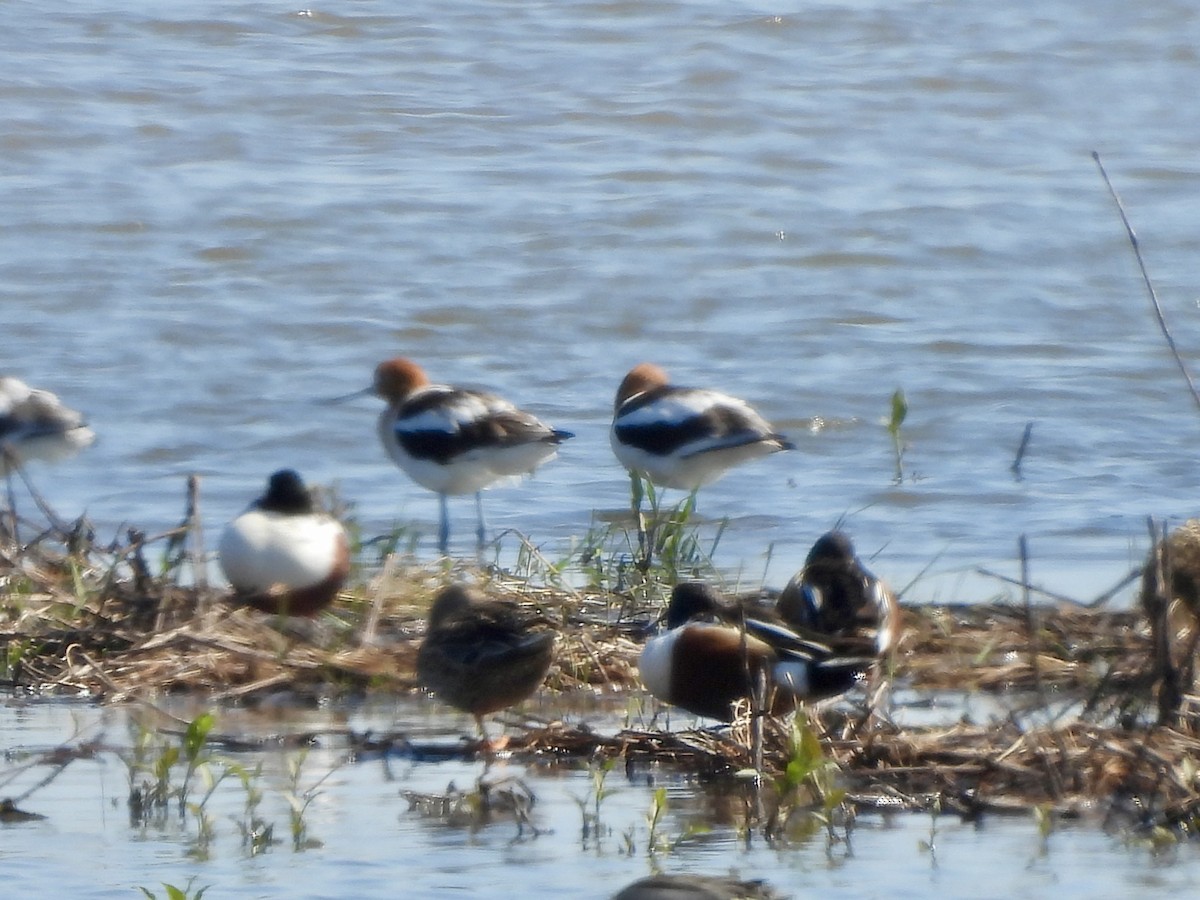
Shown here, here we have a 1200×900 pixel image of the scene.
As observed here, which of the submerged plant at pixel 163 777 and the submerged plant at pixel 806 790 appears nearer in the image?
the submerged plant at pixel 806 790

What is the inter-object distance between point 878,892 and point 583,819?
0.75 m

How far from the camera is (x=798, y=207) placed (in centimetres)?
1562

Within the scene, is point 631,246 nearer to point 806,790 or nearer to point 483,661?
point 483,661

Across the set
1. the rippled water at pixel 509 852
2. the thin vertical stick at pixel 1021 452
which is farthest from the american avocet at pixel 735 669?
the thin vertical stick at pixel 1021 452

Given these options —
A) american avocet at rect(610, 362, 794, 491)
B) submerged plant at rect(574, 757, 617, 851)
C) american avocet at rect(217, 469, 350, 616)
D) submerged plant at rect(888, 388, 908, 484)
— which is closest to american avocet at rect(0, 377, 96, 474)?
american avocet at rect(610, 362, 794, 491)

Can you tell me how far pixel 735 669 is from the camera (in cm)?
584

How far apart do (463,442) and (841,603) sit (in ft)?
13.2

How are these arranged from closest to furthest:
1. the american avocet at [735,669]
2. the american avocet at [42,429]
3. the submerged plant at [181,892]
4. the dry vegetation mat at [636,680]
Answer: the submerged plant at [181,892], the dry vegetation mat at [636,680], the american avocet at [735,669], the american avocet at [42,429]

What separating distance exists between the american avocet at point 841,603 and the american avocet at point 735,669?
0.19 metres

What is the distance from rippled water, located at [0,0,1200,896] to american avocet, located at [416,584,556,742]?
95.8 inches

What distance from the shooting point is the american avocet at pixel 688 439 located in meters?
10.5

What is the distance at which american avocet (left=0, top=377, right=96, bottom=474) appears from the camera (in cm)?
1013

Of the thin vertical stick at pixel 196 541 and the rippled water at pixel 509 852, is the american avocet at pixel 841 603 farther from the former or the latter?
the thin vertical stick at pixel 196 541

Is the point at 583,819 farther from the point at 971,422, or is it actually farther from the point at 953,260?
the point at 953,260
